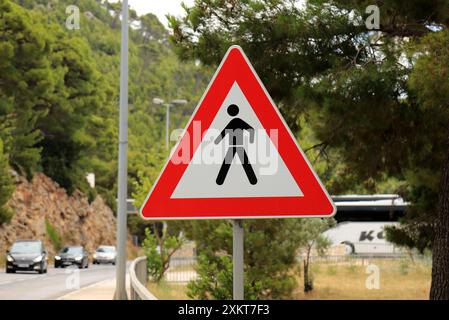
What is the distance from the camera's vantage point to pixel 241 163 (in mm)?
5062

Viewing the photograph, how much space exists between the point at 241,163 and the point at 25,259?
35402mm

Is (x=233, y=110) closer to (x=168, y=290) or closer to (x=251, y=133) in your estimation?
(x=251, y=133)

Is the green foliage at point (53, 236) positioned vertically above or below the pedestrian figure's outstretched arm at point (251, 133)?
below

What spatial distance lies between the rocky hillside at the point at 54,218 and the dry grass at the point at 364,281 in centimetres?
1852

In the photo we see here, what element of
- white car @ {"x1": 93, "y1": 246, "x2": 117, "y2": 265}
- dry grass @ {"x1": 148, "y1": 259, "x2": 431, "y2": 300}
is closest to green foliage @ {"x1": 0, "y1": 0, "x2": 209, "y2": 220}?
white car @ {"x1": 93, "y1": 246, "x2": 117, "y2": 265}

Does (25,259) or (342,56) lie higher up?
(342,56)

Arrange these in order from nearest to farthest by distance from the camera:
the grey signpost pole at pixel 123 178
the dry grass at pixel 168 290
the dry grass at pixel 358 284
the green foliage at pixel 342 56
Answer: the green foliage at pixel 342 56
the grey signpost pole at pixel 123 178
the dry grass at pixel 168 290
the dry grass at pixel 358 284

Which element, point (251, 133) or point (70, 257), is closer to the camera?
point (251, 133)

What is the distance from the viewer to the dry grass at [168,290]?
2705cm

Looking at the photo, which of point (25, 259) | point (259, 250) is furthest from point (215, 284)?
point (25, 259)

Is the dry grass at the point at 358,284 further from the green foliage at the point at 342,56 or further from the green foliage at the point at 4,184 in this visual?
the green foliage at the point at 4,184

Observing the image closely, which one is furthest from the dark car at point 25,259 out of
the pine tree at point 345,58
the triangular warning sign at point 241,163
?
the triangular warning sign at point 241,163

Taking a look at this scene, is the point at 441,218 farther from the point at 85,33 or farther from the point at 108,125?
the point at 85,33

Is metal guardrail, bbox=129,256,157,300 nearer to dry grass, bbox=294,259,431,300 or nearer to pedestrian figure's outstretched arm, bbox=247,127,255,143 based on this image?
pedestrian figure's outstretched arm, bbox=247,127,255,143
